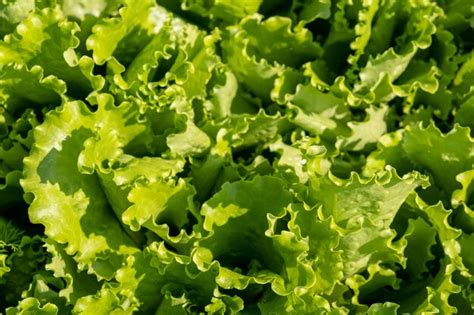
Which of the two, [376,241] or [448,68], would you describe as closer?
[376,241]

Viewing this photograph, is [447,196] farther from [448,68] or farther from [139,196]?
[139,196]

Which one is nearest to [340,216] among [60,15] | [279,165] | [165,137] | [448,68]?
[279,165]

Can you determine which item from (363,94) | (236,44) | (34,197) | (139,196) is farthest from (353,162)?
(34,197)

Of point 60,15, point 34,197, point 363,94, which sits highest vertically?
point 60,15

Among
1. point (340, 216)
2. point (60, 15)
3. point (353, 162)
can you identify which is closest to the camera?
point (340, 216)

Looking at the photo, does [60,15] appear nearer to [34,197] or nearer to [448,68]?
[34,197]

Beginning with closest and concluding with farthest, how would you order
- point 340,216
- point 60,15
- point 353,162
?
point 340,216 → point 60,15 → point 353,162

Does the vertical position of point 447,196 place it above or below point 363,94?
below
